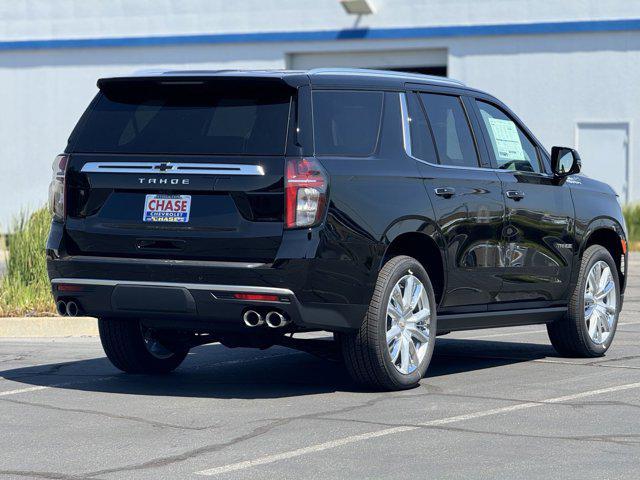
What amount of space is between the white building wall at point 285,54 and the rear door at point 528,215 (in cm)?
1716

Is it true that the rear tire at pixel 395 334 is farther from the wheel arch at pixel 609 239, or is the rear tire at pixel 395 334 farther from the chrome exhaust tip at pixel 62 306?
the wheel arch at pixel 609 239

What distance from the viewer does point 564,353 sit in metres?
11.2

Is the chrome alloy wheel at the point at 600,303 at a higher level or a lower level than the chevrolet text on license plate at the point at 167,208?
lower

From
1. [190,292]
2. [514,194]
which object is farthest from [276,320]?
[514,194]

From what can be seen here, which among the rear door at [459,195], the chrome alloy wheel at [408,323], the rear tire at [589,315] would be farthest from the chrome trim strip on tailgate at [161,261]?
the rear tire at [589,315]

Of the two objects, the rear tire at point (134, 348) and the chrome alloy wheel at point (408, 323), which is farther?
the rear tire at point (134, 348)

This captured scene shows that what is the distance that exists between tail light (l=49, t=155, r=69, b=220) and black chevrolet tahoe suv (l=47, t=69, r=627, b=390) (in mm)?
13

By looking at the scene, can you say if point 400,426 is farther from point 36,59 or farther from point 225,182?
point 36,59

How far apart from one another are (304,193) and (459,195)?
159cm

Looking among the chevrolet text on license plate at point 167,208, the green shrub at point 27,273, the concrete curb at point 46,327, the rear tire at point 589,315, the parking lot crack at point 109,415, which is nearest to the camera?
the parking lot crack at point 109,415

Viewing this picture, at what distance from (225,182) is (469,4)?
20.5 metres

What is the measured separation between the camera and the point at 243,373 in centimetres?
1015

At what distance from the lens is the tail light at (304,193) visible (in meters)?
8.35

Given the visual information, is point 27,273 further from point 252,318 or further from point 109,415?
point 252,318
